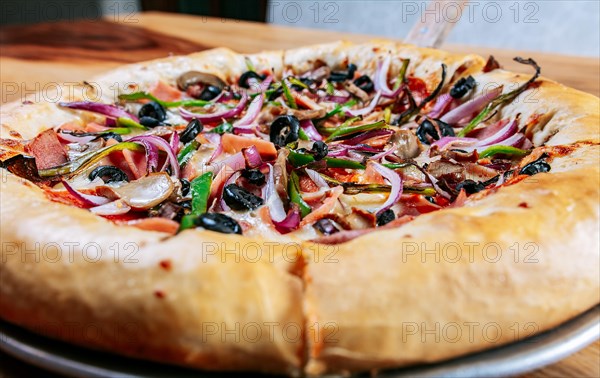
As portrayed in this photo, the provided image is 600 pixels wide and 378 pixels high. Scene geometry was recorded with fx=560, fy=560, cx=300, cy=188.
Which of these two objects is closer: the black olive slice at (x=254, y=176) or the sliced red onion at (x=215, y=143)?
the black olive slice at (x=254, y=176)

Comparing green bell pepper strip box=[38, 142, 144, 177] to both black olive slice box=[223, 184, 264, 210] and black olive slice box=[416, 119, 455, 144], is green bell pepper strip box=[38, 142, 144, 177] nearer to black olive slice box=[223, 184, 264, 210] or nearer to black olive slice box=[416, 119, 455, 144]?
black olive slice box=[223, 184, 264, 210]

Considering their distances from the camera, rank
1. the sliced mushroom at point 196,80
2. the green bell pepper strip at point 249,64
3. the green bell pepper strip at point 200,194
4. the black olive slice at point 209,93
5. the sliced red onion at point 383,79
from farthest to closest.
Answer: the green bell pepper strip at point 249,64
the sliced mushroom at point 196,80
the black olive slice at point 209,93
the sliced red onion at point 383,79
the green bell pepper strip at point 200,194

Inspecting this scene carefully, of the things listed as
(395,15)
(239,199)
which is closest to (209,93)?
(239,199)

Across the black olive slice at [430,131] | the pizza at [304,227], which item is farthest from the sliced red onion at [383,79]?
the black olive slice at [430,131]

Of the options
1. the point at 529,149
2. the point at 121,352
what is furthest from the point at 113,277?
the point at 529,149

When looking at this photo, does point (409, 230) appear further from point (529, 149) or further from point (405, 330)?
point (529, 149)

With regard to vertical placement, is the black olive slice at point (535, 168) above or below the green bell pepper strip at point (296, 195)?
above

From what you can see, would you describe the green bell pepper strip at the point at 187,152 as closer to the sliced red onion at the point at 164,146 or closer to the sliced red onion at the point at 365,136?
the sliced red onion at the point at 164,146
